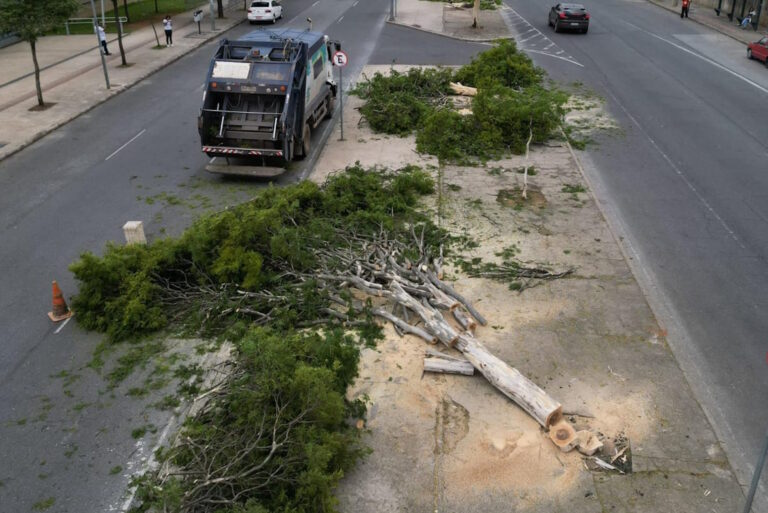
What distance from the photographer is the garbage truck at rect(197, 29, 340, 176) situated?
16203 mm

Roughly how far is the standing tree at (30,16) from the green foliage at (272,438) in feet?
55.6

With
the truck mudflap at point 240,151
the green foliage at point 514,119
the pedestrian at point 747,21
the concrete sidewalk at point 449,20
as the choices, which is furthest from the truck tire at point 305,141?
the pedestrian at point 747,21

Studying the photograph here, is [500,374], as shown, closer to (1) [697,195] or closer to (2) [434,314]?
(2) [434,314]

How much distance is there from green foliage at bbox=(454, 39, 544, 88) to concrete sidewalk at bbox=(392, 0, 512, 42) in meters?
10.0

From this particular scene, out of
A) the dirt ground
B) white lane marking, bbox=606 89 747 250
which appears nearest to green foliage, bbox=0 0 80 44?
the dirt ground

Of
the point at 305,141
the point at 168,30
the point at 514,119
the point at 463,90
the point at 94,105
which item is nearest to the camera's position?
the point at 305,141

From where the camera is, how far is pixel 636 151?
1852 centimetres

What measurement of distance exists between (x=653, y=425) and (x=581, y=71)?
70.1 feet

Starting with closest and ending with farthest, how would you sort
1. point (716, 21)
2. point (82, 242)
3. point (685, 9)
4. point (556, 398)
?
point (556, 398) < point (82, 242) < point (716, 21) < point (685, 9)

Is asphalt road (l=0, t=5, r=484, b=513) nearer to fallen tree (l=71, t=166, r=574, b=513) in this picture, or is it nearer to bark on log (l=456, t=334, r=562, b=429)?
fallen tree (l=71, t=166, r=574, b=513)

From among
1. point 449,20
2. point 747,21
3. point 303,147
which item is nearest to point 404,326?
point 303,147

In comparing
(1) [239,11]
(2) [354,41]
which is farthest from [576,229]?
(1) [239,11]

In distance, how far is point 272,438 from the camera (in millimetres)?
7473

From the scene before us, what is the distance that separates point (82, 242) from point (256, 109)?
566 centimetres
